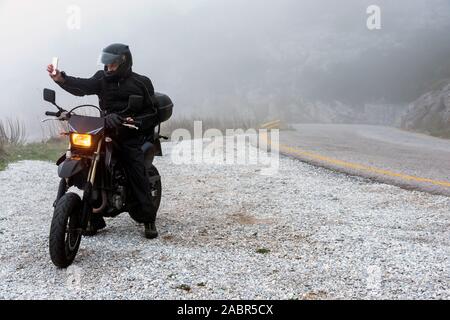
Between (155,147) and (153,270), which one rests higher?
(155,147)

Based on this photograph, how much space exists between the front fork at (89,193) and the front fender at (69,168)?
4.2 inches

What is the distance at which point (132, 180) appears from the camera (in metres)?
5.80

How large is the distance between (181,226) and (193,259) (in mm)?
1369

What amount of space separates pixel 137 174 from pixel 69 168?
31.7 inches

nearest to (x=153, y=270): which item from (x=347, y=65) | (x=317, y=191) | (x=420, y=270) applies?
(x=420, y=270)

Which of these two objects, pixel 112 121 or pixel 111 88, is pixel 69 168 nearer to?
pixel 112 121

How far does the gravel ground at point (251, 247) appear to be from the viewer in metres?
4.43

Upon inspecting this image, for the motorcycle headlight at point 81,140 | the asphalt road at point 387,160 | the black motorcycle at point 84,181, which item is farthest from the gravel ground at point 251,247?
the motorcycle headlight at point 81,140

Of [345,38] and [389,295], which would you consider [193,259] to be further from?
[345,38]

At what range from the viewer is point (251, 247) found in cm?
555

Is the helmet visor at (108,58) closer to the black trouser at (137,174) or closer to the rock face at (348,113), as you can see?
the black trouser at (137,174)

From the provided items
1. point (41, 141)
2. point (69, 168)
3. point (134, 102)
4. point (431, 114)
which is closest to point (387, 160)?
point (134, 102)

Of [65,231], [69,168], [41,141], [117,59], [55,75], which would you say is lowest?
[41,141]

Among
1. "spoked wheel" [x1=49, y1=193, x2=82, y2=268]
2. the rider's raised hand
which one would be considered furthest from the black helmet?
"spoked wheel" [x1=49, y1=193, x2=82, y2=268]
